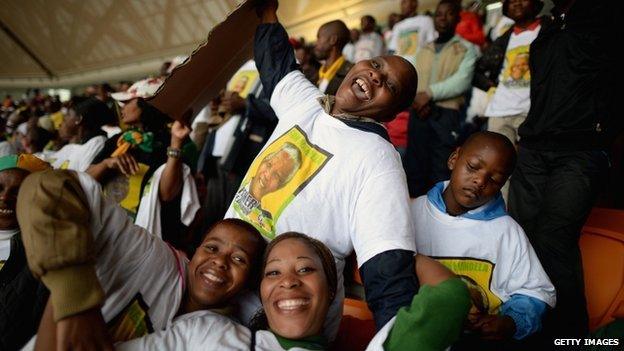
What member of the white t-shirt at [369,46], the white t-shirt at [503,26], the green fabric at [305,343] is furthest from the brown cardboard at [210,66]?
the white t-shirt at [369,46]

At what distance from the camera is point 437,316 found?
863 mm

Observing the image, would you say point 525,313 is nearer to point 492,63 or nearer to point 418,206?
point 418,206

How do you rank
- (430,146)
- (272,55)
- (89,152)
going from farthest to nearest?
(430,146), (89,152), (272,55)

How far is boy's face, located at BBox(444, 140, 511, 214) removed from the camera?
1768 mm

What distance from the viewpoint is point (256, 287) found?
1598mm

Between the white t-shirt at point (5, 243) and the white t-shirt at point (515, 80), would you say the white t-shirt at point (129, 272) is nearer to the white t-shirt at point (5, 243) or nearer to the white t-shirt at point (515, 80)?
the white t-shirt at point (5, 243)

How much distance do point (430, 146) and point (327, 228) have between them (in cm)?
255

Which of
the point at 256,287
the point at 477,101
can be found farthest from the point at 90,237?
the point at 477,101

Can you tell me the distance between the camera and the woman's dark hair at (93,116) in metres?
3.14

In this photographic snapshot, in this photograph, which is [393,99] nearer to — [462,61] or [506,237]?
[506,237]

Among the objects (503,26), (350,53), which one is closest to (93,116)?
(350,53)

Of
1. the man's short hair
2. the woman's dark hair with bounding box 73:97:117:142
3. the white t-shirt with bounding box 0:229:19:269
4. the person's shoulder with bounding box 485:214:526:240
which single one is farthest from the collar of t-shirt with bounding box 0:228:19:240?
the man's short hair

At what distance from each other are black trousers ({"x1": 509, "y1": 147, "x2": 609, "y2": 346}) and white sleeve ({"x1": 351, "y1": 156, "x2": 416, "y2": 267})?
117cm

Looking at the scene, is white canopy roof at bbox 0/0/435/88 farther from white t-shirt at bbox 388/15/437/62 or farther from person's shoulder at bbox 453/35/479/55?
person's shoulder at bbox 453/35/479/55
